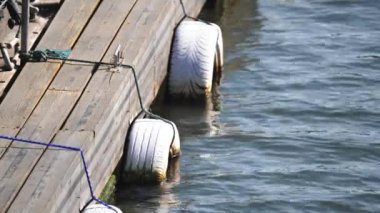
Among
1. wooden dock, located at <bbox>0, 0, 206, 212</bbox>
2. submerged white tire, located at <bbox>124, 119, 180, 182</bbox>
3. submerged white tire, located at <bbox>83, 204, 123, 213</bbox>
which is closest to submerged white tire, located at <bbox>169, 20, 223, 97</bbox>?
wooden dock, located at <bbox>0, 0, 206, 212</bbox>

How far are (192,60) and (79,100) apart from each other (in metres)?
2.44

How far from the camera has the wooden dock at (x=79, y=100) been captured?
11125 mm

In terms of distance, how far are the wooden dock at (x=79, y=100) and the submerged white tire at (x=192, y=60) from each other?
0.41ft

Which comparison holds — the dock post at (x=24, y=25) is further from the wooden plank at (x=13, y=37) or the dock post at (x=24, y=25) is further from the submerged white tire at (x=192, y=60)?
the submerged white tire at (x=192, y=60)

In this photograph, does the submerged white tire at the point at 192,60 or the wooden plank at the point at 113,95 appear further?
the submerged white tire at the point at 192,60

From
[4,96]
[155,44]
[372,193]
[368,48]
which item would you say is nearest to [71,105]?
[4,96]

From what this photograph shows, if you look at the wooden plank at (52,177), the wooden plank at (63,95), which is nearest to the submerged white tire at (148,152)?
the wooden plank at (63,95)

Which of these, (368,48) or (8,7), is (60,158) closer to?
(8,7)

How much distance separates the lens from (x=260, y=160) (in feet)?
45.6

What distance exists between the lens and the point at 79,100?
490 inches

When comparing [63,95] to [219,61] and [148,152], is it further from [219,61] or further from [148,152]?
[219,61]

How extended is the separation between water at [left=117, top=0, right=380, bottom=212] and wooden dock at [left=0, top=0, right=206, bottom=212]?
2.65 feet

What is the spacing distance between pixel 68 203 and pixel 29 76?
2.10 m

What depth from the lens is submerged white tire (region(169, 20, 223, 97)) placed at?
48.0ft
